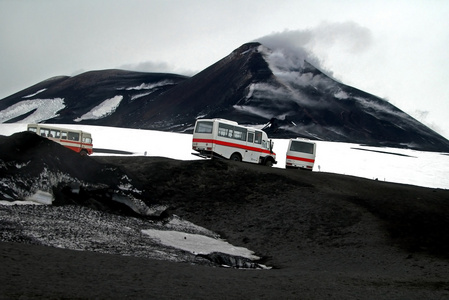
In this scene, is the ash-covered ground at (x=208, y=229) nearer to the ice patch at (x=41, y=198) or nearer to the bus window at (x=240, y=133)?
the ice patch at (x=41, y=198)

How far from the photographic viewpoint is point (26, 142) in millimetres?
24078

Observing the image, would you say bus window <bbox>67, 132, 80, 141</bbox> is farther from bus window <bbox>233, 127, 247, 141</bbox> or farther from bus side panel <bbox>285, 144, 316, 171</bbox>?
bus side panel <bbox>285, 144, 316, 171</bbox>

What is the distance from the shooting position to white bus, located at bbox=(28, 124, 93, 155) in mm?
43969

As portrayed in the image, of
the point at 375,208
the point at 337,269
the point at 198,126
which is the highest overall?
the point at 198,126

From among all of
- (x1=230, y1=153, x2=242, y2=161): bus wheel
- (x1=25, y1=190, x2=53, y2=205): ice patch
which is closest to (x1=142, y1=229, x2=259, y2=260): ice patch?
(x1=25, y1=190, x2=53, y2=205): ice patch

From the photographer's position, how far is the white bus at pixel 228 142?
1452 inches

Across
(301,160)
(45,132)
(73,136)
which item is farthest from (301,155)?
(45,132)

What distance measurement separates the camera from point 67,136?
4609cm

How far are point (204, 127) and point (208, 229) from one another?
1411cm

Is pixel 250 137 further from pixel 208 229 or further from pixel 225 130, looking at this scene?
pixel 208 229

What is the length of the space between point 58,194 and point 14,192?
2.18 m

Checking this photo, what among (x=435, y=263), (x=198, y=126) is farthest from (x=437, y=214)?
(x=198, y=126)

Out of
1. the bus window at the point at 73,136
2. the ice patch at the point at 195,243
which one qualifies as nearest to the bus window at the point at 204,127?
the bus window at the point at 73,136

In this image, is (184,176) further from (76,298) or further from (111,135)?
(111,135)
